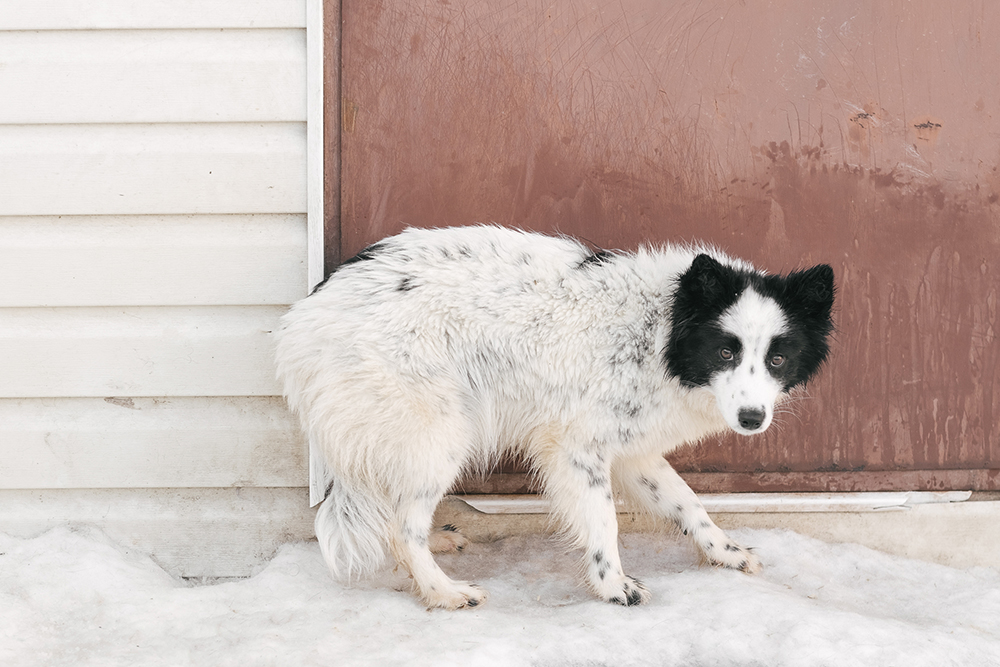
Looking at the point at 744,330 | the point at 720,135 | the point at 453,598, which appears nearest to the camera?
the point at 744,330

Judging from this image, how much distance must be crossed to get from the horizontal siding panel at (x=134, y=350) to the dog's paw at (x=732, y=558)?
6.97ft

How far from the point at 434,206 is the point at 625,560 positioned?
1899 mm

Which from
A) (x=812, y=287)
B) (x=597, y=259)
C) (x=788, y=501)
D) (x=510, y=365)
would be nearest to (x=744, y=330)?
(x=812, y=287)

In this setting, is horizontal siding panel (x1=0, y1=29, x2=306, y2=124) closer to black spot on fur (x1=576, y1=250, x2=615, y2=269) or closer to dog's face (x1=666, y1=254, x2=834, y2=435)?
black spot on fur (x1=576, y1=250, x2=615, y2=269)

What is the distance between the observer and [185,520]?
3666mm

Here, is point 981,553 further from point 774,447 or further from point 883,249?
point 883,249

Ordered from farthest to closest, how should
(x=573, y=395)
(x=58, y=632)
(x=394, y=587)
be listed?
(x=394, y=587) → (x=573, y=395) → (x=58, y=632)

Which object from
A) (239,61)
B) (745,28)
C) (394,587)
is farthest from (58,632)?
(745,28)

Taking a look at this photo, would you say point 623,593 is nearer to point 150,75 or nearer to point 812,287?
point 812,287

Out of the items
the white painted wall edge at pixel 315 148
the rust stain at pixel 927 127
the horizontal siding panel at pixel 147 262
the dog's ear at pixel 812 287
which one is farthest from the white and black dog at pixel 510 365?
the rust stain at pixel 927 127

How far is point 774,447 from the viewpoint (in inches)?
149

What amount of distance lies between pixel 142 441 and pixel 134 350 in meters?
0.43

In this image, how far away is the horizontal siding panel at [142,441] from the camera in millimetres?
3580

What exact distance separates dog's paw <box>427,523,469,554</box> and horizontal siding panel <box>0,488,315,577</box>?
60 centimetres
